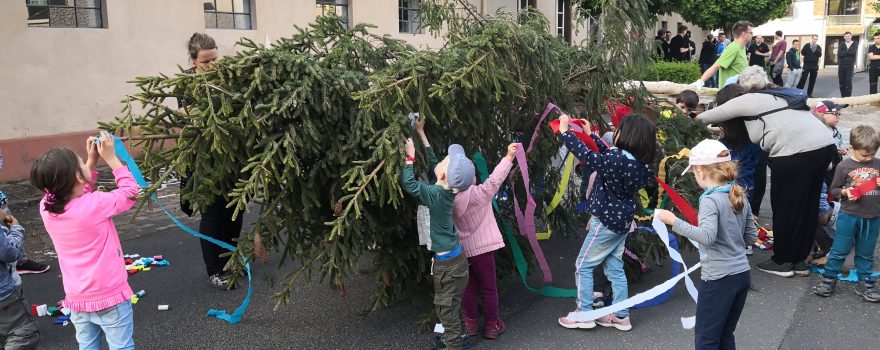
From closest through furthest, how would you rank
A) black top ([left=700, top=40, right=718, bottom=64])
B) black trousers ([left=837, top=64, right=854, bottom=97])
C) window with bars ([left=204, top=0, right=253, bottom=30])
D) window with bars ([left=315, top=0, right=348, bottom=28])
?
window with bars ([left=204, top=0, right=253, bottom=30])
window with bars ([left=315, top=0, right=348, bottom=28])
black trousers ([left=837, top=64, right=854, bottom=97])
black top ([left=700, top=40, right=718, bottom=64])

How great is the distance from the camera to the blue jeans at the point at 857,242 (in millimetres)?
4793

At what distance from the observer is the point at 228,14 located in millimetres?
12367

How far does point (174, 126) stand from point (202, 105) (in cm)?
19

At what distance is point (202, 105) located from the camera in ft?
10.9

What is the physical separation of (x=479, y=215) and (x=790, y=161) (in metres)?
2.55

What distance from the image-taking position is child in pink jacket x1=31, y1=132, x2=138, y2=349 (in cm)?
328

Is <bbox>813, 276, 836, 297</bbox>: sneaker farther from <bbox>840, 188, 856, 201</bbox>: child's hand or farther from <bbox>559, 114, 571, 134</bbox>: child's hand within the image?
<bbox>559, 114, 571, 134</bbox>: child's hand

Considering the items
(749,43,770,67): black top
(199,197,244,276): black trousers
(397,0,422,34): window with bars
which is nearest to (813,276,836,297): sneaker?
(199,197,244,276): black trousers

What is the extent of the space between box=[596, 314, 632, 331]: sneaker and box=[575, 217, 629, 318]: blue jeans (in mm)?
29

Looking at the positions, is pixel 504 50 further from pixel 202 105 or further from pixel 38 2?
pixel 38 2

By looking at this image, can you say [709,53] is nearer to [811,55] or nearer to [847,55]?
[811,55]

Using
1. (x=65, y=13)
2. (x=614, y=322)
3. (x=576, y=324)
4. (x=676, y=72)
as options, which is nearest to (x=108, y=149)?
(x=576, y=324)

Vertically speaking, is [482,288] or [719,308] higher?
[719,308]

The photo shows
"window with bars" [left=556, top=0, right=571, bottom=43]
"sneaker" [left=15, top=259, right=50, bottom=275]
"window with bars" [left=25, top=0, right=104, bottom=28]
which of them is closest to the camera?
"sneaker" [left=15, top=259, right=50, bottom=275]
